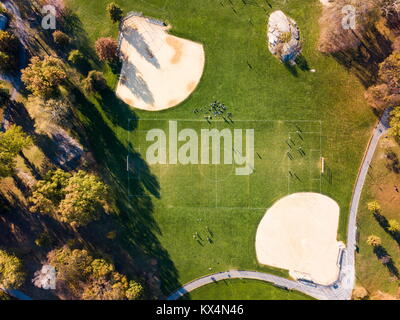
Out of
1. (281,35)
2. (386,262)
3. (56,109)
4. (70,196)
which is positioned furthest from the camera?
(386,262)

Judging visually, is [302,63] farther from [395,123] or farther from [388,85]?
[395,123]

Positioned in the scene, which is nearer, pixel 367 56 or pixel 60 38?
pixel 60 38

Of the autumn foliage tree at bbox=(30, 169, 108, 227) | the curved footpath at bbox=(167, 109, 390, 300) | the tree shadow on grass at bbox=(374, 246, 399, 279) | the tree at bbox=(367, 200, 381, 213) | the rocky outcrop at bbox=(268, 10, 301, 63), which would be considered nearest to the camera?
the autumn foliage tree at bbox=(30, 169, 108, 227)

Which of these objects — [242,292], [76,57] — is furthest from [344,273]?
[76,57]

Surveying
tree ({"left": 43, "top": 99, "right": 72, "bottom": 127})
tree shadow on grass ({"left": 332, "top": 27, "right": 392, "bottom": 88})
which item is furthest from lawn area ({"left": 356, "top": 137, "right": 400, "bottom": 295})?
tree ({"left": 43, "top": 99, "right": 72, "bottom": 127})

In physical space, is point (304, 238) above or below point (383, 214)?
below

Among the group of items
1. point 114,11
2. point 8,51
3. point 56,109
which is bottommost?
point 56,109

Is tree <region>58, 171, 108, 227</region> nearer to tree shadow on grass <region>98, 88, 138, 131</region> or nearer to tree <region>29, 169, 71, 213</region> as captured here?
tree <region>29, 169, 71, 213</region>
